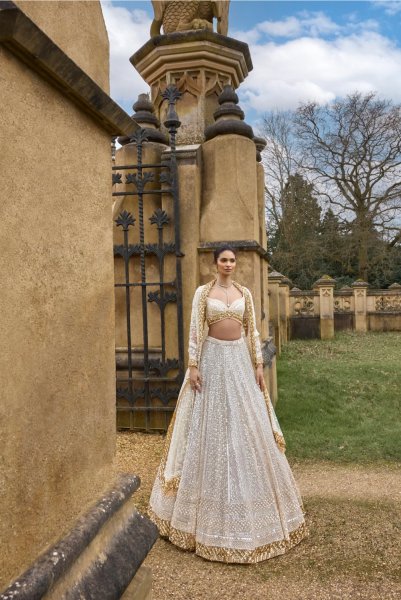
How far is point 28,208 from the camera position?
1.14 meters

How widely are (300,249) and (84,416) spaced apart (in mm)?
25335

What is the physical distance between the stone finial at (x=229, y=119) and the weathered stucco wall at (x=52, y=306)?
136 inches

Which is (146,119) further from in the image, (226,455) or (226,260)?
(226,455)

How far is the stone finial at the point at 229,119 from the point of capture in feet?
15.9

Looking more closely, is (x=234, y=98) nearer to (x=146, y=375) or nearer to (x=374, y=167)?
(x=146, y=375)

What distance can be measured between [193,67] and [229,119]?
3.56 feet

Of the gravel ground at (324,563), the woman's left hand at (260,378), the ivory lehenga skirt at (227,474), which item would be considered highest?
the woman's left hand at (260,378)

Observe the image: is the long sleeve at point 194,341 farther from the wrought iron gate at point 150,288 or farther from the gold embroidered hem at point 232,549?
the wrought iron gate at point 150,288

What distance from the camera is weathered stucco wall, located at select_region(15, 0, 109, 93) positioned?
125 cm

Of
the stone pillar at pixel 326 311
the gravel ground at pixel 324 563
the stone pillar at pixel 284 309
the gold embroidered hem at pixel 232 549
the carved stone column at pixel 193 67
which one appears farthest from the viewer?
the stone pillar at pixel 326 311

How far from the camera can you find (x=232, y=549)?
2730 millimetres

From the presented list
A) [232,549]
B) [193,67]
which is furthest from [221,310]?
[193,67]

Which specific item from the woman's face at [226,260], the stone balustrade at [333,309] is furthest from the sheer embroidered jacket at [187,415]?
the stone balustrade at [333,309]

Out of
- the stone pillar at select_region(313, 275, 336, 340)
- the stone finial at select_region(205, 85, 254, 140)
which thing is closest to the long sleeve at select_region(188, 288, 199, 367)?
the stone finial at select_region(205, 85, 254, 140)
